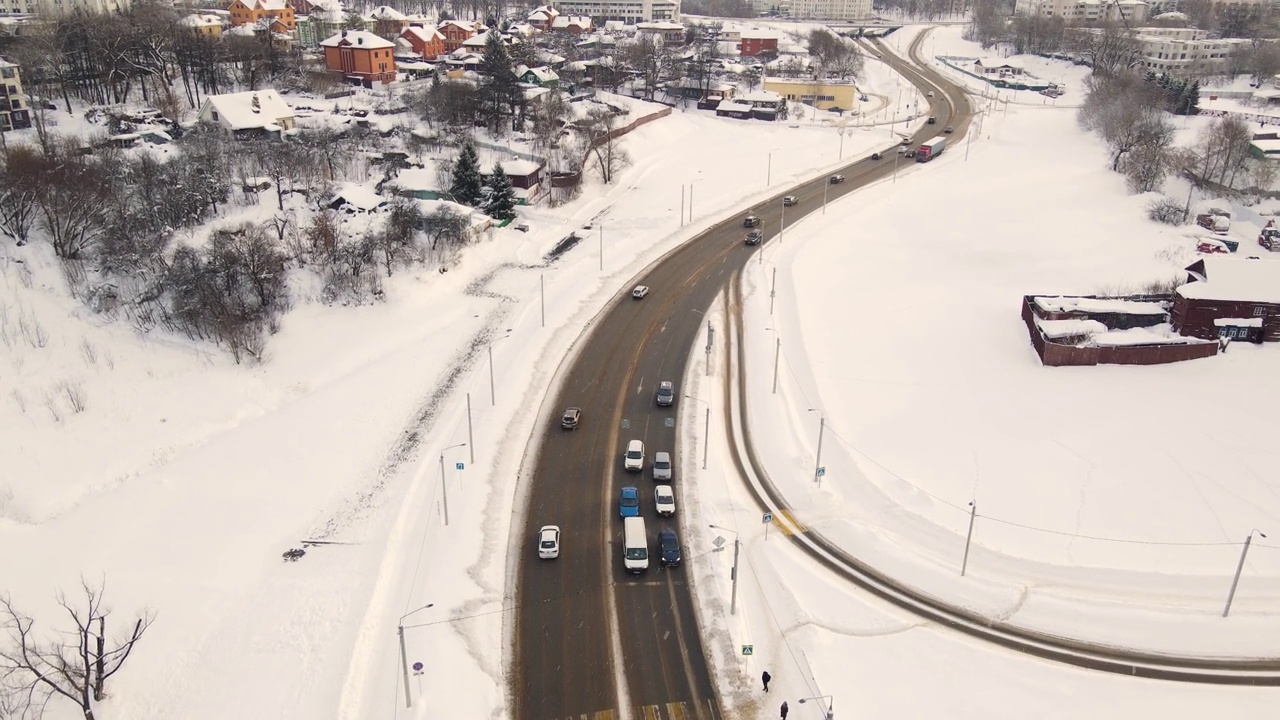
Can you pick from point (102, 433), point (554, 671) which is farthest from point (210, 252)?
point (554, 671)

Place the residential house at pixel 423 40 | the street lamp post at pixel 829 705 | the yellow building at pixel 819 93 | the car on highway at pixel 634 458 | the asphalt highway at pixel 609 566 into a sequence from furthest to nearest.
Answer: the yellow building at pixel 819 93
the residential house at pixel 423 40
the car on highway at pixel 634 458
the asphalt highway at pixel 609 566
the street lamp post at pixel 829 705

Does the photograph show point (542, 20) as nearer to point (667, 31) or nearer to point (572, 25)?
point (572, 25)

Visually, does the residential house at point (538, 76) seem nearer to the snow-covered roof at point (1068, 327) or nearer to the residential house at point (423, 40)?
the residential house at point (423, 40)

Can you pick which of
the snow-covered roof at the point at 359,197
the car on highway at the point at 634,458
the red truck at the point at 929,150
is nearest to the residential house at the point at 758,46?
the red truck at the point at 929,150

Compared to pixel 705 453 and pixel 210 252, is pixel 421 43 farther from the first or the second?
pixel 705 453

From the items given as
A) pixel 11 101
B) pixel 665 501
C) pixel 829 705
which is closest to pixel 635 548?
pixel 665 501
